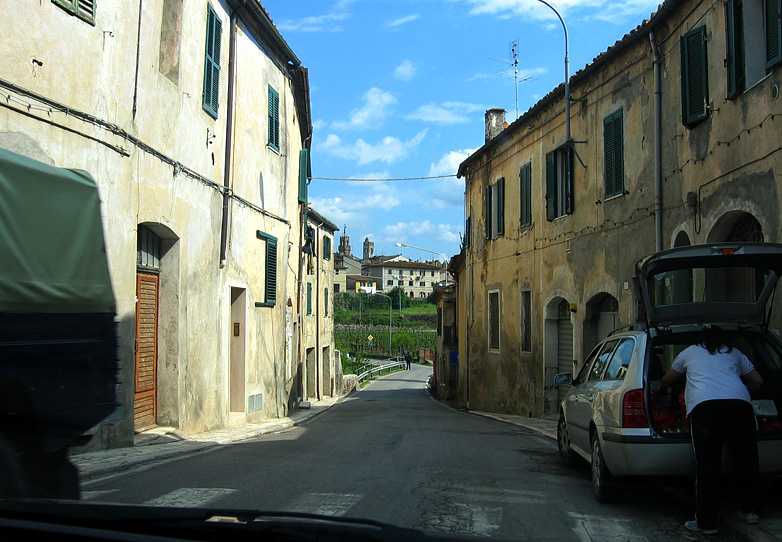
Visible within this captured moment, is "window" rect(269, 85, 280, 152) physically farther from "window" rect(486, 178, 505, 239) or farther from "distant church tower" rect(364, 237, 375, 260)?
"distant church tower" rect(364, 237, 375, 260)

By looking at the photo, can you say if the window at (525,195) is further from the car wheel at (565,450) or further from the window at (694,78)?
the car wheel at (565,450)

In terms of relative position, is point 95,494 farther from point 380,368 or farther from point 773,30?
point 380,368

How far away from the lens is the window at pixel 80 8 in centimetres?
851

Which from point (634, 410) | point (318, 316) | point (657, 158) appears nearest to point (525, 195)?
point (657, 158)

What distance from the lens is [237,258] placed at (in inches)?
588

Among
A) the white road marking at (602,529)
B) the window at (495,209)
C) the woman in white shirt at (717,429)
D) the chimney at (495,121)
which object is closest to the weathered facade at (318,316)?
the window at (495,209)

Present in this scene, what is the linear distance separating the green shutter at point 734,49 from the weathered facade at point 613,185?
1 centimetres

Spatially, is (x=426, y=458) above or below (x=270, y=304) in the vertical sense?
below

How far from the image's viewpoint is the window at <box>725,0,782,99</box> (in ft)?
29.5

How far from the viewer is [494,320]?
2242 cm

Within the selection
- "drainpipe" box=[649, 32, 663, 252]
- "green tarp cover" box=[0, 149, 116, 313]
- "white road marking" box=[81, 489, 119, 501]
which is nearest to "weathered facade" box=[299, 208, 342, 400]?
"drainpipe" box=[649, 32, 663, 252]

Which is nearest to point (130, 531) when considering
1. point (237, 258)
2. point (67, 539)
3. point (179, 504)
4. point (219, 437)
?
point (67, 539)

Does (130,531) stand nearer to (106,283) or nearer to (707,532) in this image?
(106,283)

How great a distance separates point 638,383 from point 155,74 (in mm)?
8401
